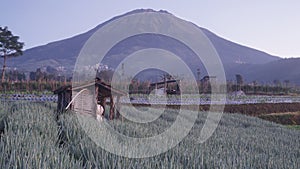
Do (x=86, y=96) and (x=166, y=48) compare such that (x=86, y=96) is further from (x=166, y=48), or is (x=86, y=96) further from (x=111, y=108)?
(x=166, y=48)

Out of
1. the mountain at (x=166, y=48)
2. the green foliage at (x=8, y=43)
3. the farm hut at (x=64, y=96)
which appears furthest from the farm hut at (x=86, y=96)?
the mountain at (x=166, y=48)

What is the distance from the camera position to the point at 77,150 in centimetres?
446

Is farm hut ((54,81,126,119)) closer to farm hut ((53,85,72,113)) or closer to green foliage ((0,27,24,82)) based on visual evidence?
farm hut ((53,85,72,113))

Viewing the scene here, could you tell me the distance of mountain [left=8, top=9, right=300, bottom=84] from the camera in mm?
102812

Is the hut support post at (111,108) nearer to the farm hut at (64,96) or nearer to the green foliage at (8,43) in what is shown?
the farm hut at (64,96)

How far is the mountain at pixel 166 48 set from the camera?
10281cm

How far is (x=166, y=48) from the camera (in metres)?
116

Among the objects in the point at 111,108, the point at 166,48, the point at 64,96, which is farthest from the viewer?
the point at 166,48

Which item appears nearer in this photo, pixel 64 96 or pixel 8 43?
pixel 64 96

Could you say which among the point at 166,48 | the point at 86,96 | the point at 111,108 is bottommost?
the point at 111,108

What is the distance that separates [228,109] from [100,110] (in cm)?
1856

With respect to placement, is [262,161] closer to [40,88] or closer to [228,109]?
[228,109]

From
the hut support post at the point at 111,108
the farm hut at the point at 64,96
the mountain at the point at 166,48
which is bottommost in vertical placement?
the hut support post at the point at 111,108

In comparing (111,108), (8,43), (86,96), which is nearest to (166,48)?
(8,43)
